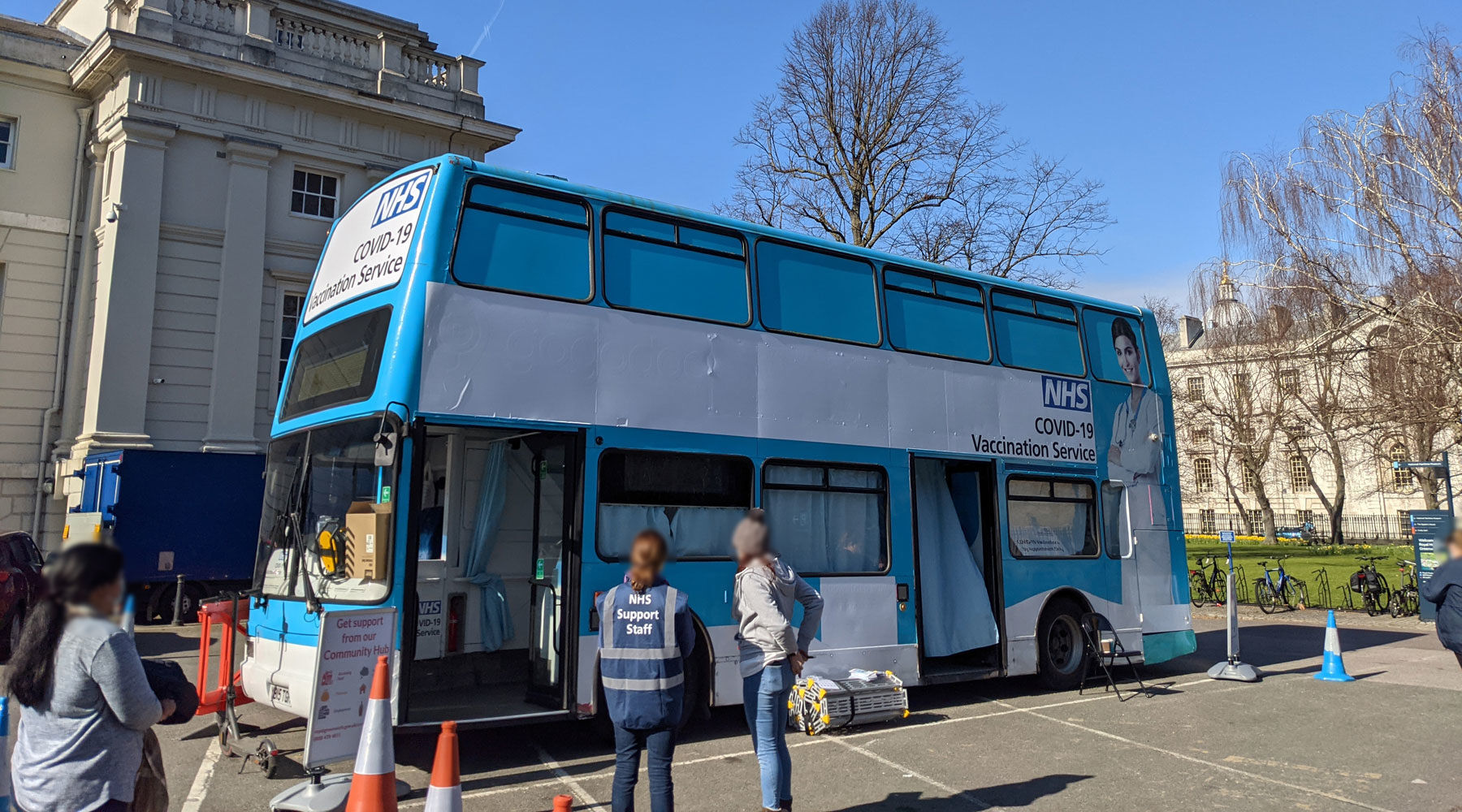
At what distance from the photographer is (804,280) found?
9.07m

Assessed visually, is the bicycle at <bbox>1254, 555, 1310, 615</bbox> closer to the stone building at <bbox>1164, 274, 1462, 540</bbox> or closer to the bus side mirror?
the stone building at <bbox>1164, 274, 1462, 540</bbox>

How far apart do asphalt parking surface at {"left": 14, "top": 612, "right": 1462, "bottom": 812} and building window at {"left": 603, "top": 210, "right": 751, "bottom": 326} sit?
3.72 m

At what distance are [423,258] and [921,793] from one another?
5187mm

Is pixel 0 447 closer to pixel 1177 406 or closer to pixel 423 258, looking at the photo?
pixel 423 258

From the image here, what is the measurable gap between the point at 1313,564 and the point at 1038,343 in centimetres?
2825

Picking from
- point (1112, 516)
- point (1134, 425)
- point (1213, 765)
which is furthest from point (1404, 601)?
point (1213, 765)

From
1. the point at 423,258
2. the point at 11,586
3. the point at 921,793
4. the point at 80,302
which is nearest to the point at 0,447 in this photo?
the point at 80,302

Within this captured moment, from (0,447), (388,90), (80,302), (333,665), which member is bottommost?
(333,665)

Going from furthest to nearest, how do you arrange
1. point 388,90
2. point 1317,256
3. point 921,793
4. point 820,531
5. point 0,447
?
point 388,90 < point 0,447 < point 1317,256 < point 820,531 < point 921,793

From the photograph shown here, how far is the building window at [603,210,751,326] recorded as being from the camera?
785 cm

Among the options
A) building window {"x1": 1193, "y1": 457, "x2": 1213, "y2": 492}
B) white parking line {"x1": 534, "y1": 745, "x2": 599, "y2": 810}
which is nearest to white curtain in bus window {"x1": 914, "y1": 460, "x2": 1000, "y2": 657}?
white parking line {"x1": 534, "y1": 745, "x2": 599, "y2": 810}

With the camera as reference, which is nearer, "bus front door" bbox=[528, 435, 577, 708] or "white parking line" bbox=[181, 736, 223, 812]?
"white parking line" bbox=[181, 736, 223, 812]

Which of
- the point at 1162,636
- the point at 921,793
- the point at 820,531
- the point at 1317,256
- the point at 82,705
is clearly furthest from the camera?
the point at 1317,256

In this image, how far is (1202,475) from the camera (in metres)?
57.6
